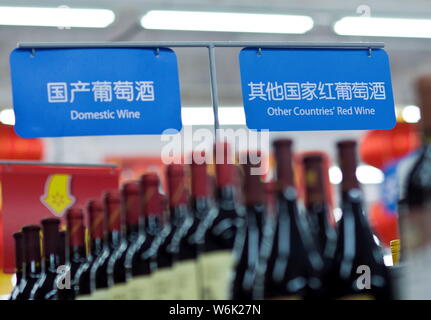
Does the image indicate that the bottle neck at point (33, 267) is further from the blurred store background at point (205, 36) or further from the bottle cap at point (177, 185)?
the blurred store background at point (205, 36)

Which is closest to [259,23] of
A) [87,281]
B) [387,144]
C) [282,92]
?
[387,144]

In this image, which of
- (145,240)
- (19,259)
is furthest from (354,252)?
(19,259)

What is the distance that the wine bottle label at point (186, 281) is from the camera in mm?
820

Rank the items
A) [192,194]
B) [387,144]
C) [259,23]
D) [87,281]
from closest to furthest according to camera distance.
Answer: [192,194], [87,281], [259,23], [387,144]

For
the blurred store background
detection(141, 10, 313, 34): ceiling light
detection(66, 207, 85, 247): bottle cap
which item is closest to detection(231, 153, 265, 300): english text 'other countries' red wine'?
detection(66, 207, 85, 247): bottle cap

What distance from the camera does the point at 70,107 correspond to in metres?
1.62

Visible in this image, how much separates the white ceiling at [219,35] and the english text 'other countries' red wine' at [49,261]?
3991mm

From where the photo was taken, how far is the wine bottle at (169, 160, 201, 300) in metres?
0.83

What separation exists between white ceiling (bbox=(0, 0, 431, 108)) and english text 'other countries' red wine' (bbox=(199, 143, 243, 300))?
438 cm

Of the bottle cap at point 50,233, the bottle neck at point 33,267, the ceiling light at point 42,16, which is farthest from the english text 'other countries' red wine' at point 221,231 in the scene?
the ceiling light at point 42,16

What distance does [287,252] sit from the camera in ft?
2.82

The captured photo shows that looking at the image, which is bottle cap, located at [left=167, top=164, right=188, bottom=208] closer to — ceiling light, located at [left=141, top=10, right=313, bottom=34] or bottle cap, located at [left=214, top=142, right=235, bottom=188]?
bottle cap, located at [left=214, top=142, right=235, bottom=188]
